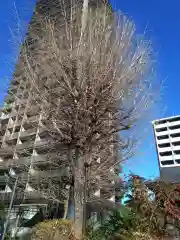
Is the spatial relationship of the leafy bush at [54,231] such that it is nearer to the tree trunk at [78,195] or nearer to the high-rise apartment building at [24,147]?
the tree trunk at [78,195]

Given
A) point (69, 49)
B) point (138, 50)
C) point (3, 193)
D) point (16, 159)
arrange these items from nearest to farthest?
1. point (69, 49)
2. point (138, 50)
3. point (3, 193)
4. point (16, 159)

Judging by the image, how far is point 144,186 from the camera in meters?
7.39

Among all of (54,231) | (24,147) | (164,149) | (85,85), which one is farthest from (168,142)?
(54,231)

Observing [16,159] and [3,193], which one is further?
[16,159]

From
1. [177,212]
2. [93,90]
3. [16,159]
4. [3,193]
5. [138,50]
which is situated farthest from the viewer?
[16,159]

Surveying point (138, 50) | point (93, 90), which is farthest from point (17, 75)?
point (138, 50)

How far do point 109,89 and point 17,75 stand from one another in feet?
12.2

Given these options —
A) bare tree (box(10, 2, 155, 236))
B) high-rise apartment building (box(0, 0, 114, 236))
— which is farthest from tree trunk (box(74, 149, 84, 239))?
high-rise apartment building (box(0, 0, 114, 236))

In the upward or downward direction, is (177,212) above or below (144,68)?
below

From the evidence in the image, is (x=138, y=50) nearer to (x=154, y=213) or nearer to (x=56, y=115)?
(x=56, y=115)

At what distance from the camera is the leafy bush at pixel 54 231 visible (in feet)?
17.3

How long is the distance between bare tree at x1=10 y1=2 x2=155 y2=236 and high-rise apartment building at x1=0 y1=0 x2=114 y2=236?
1.70ft

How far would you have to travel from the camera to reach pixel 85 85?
738 cm

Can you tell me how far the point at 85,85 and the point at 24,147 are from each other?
87.9 ft
